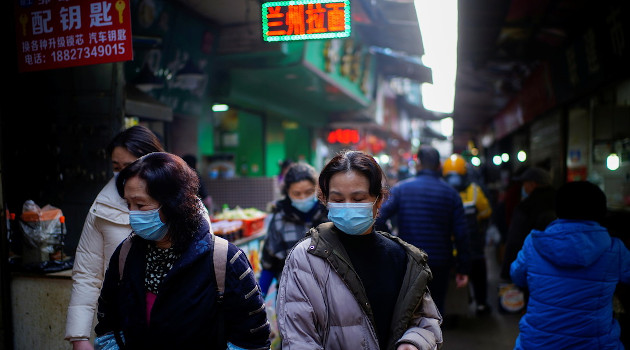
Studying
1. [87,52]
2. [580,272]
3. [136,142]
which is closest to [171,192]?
[136,142]

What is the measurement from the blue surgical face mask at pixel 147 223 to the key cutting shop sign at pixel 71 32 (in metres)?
1.95

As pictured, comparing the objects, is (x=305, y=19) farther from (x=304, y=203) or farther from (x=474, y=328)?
(x=474, y=328)

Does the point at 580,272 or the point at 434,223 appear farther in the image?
the point at 434,223

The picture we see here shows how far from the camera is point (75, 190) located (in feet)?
15.2

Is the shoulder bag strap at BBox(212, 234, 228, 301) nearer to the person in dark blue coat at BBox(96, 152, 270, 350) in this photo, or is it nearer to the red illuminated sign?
the person in dark blue coat at BBox(96, 152, 270, 350)

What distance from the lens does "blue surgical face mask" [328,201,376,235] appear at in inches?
87.8

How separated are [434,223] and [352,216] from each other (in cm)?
277

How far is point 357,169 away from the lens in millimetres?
2270

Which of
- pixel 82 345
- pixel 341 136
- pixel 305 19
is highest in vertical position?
pixel 305 19

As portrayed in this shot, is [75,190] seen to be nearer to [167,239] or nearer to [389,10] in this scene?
[167,239]

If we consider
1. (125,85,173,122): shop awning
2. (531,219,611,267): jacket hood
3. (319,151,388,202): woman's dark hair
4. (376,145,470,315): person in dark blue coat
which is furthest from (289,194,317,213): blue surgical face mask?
(125,85,173,122): shop awning

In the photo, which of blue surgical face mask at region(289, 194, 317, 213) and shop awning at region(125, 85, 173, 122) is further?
shop awning at region(125, 85, 173, 122)

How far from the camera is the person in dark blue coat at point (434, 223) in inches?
188

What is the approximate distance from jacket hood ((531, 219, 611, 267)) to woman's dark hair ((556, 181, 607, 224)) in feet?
0.16
